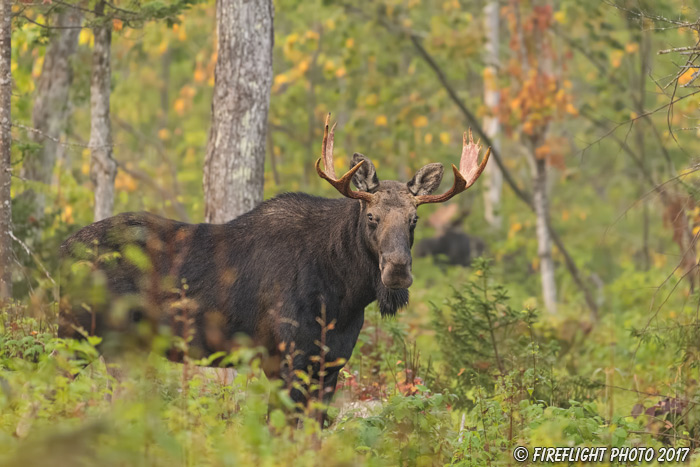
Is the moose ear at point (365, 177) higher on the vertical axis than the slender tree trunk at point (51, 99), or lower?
lower

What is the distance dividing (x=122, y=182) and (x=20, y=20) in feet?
45.1

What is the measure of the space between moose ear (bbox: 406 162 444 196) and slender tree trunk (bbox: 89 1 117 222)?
517 centimetres

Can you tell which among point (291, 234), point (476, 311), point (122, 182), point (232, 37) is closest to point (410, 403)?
point (291, 234)

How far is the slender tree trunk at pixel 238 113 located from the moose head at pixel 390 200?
1.92 meters

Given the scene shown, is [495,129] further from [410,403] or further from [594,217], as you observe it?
[410,403]

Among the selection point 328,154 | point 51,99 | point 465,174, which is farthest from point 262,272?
point 51,99

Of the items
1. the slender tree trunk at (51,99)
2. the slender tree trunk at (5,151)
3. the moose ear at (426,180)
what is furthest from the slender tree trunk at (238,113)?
the slender tree trunk at (51,99)

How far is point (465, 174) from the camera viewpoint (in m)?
8.10

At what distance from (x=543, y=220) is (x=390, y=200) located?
30.8 ft

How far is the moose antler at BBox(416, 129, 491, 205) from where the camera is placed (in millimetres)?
7614

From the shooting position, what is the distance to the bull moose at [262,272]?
293 inches

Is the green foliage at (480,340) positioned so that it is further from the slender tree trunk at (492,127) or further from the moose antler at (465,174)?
the slender tree trunk at (492,127)

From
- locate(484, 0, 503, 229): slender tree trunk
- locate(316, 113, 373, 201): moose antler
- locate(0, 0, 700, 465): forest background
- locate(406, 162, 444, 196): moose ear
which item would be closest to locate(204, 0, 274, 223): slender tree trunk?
locate(0, 0, 700, 465): forest background
